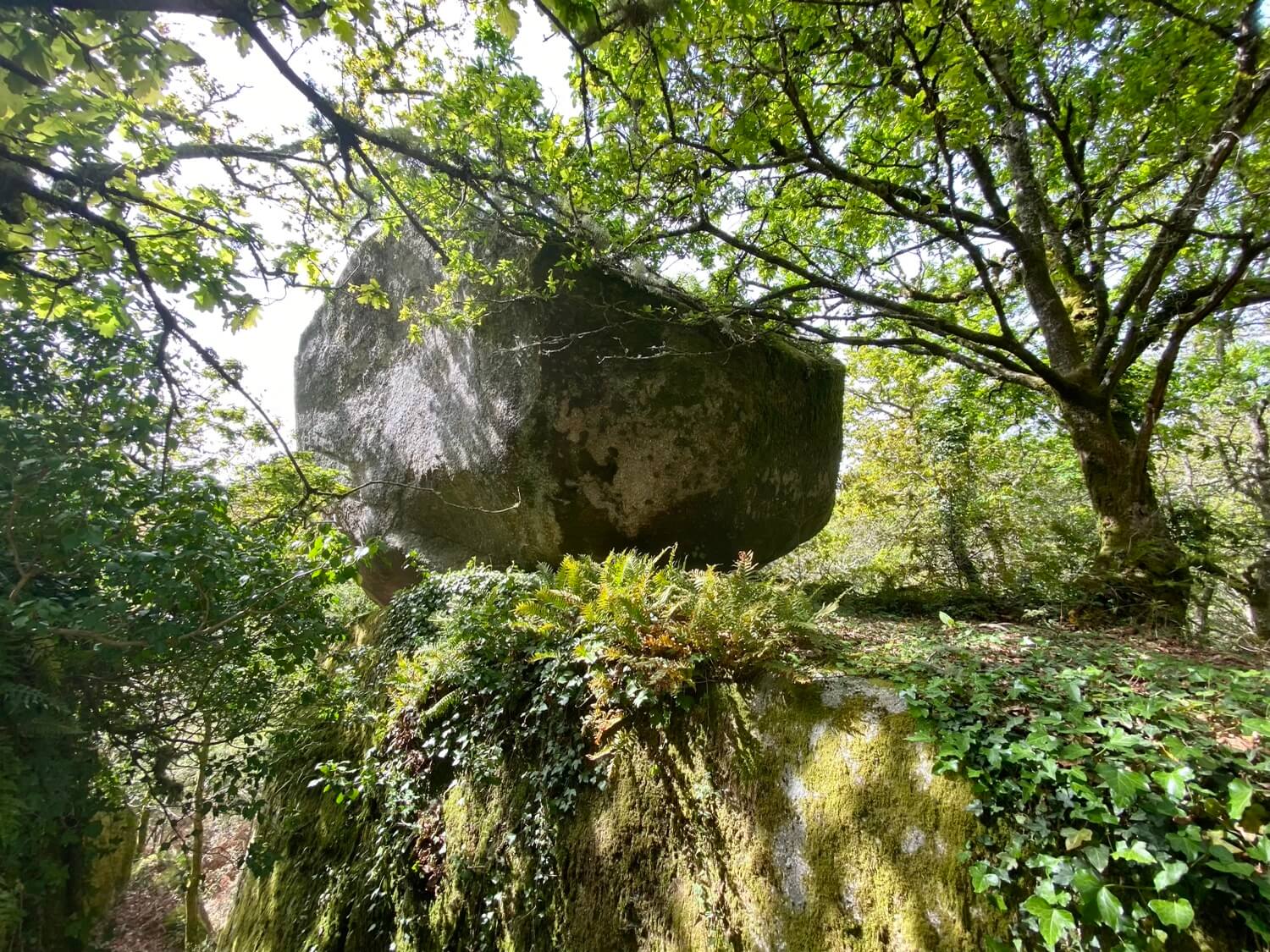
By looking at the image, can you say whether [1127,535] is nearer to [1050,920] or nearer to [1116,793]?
[1116,793]

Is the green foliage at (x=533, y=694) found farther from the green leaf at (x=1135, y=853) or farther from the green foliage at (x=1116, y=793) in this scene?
the green leaf at (x=1135, y=853)

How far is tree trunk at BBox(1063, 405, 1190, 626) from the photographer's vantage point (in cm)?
392

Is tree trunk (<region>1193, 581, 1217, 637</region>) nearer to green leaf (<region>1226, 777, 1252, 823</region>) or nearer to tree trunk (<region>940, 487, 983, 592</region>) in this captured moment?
tree trunk (<region>940, 487, 983, 592</region>)

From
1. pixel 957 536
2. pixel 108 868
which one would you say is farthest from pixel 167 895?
pixel 957 536

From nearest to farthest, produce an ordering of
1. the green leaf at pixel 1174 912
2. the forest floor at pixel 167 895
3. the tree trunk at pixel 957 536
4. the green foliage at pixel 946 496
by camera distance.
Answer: the green leaf at pixel 1174 912
the green foliage at pixel 946 496
the tree trunk at pixel 957 536
the forest floor at pixel 167 895

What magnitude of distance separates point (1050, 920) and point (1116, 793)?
17.2 inches

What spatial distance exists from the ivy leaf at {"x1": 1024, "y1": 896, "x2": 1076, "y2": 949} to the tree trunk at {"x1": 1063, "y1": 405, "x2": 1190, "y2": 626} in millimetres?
3506

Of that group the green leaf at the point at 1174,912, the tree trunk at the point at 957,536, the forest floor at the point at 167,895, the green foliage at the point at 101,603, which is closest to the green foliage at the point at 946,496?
the tree trunk at the point at 957,536

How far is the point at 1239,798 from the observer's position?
1.37 m

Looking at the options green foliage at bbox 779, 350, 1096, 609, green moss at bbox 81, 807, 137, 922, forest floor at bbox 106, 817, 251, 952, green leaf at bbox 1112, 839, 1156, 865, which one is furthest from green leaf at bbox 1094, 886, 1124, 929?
forest floor at bbox 106, 817, 251, 952

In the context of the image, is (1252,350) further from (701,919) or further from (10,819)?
(10,819)

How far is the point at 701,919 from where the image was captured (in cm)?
237

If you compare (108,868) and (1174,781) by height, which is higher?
(1174,781)

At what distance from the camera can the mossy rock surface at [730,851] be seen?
197 centimetres
